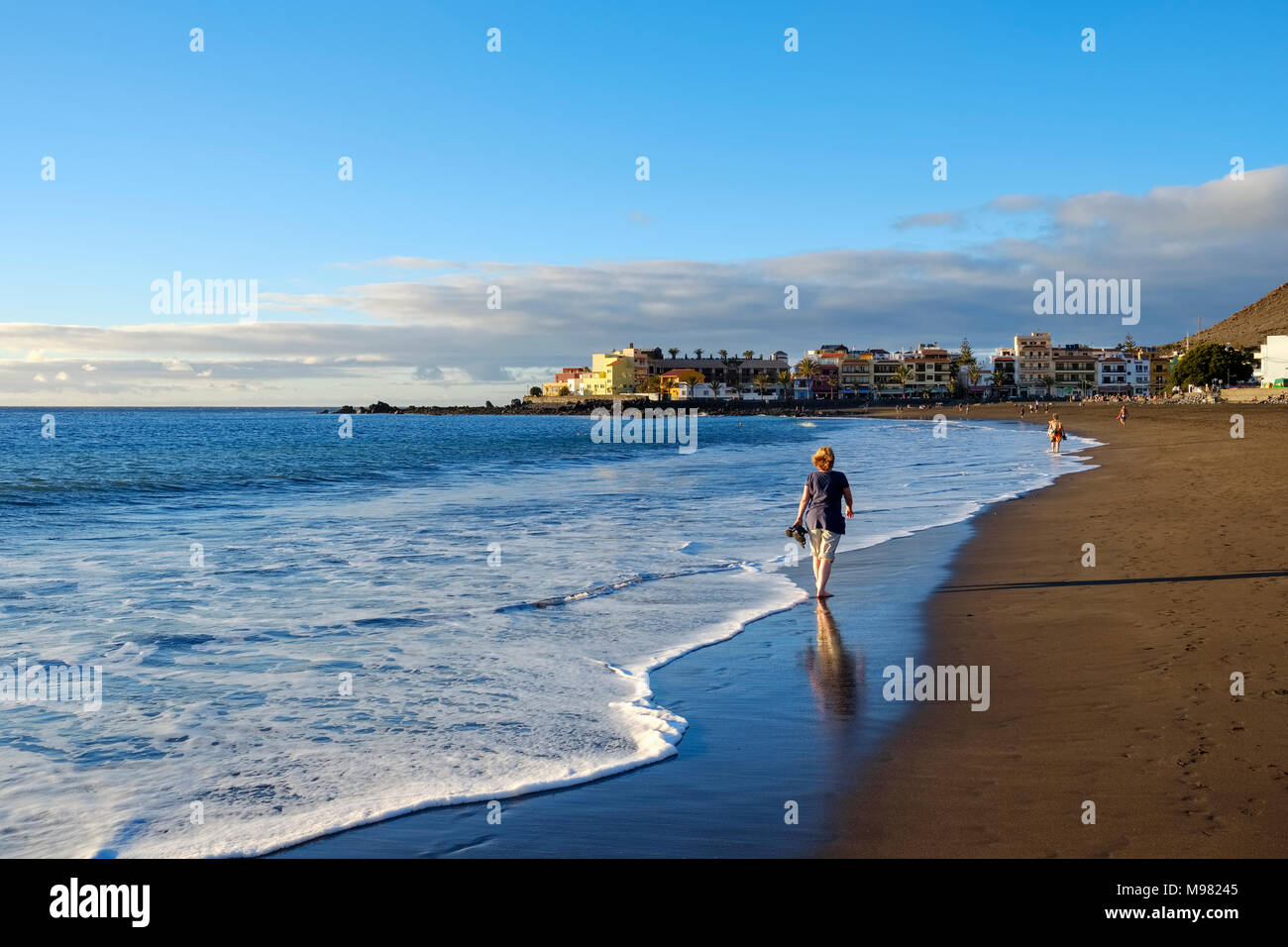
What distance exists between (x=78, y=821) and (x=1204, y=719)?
6.99 meters

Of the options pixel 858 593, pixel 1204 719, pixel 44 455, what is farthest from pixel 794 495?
pixel 44 455

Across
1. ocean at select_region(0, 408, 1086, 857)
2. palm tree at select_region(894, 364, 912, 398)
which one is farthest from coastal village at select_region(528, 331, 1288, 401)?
ocean at select_region(0, 408, 1086, 857)

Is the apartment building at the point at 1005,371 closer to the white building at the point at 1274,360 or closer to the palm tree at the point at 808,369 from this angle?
the palm tree at the point at 808,369

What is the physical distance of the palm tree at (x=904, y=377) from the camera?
176m

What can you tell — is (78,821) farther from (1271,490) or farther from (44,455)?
(44,455)

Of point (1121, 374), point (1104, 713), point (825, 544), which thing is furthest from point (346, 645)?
point (1121, 374)

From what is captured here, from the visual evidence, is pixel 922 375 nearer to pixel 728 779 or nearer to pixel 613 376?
pixel 613 376

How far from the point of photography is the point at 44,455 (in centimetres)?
A: 5138

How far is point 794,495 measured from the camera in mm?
25094

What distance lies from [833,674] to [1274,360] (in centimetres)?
12881
